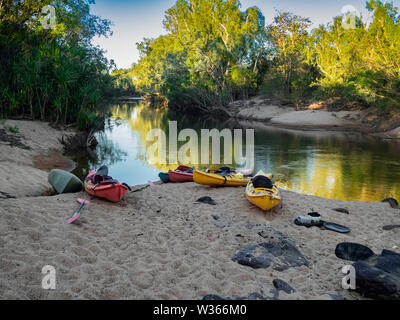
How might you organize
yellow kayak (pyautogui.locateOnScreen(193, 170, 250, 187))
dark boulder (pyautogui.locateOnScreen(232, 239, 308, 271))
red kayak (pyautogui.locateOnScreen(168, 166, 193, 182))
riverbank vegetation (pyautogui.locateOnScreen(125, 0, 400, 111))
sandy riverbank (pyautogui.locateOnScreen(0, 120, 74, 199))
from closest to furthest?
dark boulder (pyautogui.locateOnScreen(232, 239, 308, 271))
sandy riverbank (pyautogui.locateOnScreen(0, 120, 74, 199))
yellow kayak (pyautogui.locateOnScreen(193, 170, 250, 187))
red kayak (pyautogui.locateOnScreen(168, 166, 193, 182))
riverbank vegetation (pyautogui.locateOnScreen(125, 0, 400, 111))

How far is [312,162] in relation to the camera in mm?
13320

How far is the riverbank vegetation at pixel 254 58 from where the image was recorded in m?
26.3

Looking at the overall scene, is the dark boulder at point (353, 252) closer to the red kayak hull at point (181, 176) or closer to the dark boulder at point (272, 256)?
the dark boulder at point (272, 256)

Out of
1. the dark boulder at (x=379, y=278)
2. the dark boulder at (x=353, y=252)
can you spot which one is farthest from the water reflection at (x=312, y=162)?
the dark boulder at (x=379, y=278)

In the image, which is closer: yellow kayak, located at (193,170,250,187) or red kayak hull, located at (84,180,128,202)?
red kayak hull, located at (84,180,128,202)

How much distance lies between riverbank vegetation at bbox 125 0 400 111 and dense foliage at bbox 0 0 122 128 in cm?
1858

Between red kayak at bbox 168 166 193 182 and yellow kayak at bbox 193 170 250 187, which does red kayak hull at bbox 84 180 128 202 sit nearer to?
yellow kayak at bbox 193 170 250 187

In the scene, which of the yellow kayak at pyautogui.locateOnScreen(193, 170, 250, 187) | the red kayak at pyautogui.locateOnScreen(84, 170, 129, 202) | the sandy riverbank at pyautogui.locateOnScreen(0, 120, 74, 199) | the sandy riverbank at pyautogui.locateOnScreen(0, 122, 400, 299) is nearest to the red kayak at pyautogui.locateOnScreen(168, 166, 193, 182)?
the yellow kayak at pyautogui.locateOnScreen(193, 170, 250, 187)

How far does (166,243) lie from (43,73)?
11.3 metres

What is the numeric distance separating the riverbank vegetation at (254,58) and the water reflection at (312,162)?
744 cm

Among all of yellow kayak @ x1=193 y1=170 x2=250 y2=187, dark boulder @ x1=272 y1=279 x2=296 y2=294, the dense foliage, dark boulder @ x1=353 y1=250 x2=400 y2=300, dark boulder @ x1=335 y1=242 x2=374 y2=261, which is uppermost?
the dense foliage

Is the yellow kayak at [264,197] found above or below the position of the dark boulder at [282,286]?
above

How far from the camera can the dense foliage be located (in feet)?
41.2

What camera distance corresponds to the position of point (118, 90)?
16.5 metres
